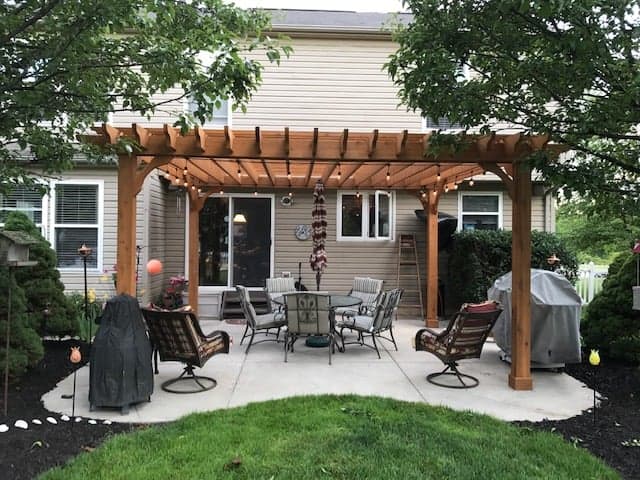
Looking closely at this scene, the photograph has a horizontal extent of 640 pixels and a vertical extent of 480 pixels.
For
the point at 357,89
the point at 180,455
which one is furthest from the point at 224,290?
the point at 180,455

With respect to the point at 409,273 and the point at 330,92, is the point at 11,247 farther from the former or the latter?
the point at 409,273

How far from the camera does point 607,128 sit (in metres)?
3.17

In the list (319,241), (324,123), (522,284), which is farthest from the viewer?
(324,123)

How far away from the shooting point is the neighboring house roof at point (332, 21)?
9445mm

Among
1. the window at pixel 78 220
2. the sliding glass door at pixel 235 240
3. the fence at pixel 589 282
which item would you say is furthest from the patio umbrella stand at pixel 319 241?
the fence at pixel 589 282

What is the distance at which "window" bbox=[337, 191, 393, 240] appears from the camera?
9.87m

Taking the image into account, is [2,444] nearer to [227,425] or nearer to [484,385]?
[227,425]

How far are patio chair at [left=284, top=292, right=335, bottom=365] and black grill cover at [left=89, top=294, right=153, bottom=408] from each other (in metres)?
2.07

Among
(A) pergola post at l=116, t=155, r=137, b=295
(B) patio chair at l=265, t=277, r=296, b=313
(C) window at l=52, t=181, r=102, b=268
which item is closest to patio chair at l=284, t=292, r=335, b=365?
(A) pergola post at l=116, t=155, r=137, b=295

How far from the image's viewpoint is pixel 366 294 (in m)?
8.03

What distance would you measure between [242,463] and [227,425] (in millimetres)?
699

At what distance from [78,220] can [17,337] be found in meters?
4.40

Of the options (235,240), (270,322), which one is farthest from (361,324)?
(235,240)

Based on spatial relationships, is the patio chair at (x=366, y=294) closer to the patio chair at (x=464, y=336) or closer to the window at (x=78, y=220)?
the patio chair at (x=464, y=336)
